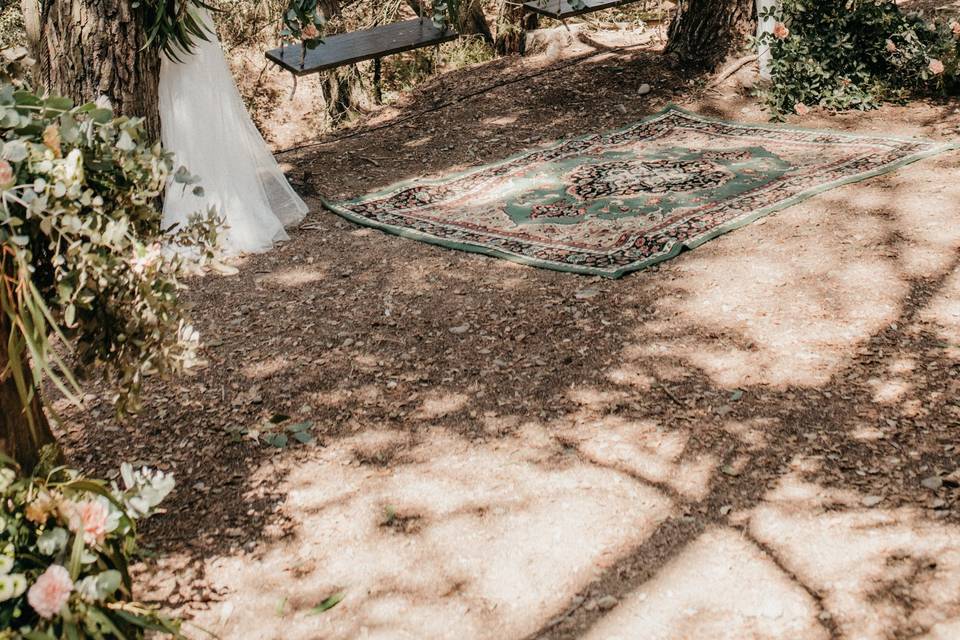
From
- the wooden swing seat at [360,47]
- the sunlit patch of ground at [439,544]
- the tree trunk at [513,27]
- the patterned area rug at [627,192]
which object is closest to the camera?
the sunlit patch of ground at [439,544]

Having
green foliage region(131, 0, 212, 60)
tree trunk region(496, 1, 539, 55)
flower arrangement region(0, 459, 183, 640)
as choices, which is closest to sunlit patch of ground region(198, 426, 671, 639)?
flower arrangement region(0, 459, 183, 640)

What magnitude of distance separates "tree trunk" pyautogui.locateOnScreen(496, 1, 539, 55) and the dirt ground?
4494mm

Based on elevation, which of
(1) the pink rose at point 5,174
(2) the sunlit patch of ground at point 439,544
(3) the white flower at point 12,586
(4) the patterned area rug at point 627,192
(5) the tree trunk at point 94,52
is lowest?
(2) the sunlit patch of ground at point 439,544

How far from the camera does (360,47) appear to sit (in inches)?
222

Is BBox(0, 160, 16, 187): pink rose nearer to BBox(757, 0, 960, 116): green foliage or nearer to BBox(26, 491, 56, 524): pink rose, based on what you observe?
BBox(26, 491, 56, 524): pink rose

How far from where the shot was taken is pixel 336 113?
827cm

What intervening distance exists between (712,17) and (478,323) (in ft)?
13.6

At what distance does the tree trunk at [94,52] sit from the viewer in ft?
13.1

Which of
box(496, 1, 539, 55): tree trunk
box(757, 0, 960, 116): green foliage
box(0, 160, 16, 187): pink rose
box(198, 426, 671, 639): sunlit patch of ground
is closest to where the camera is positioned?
box(0, 160, 16, 187): pink rose

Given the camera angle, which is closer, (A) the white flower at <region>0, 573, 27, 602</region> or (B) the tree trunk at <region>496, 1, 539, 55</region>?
(A) the white flower at <region>0, 573, 27, 602</region>

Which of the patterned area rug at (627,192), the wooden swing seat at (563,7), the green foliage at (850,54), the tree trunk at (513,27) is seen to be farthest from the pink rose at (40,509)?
the tree trunk at (513,27)

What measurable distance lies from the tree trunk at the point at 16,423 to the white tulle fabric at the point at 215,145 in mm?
2499

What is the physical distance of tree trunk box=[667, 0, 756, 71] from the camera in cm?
656

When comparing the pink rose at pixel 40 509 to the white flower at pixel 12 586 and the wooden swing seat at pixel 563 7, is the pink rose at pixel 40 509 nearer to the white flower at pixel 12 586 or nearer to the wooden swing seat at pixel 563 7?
the white flower at pixel 12 586
